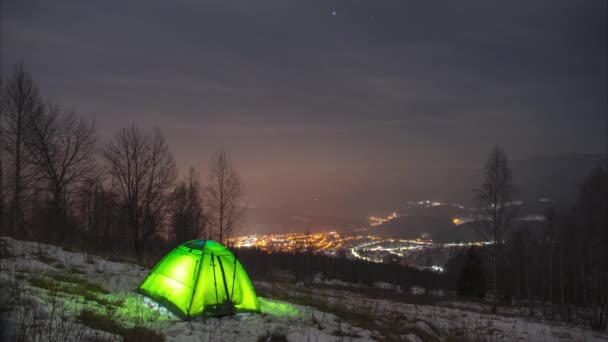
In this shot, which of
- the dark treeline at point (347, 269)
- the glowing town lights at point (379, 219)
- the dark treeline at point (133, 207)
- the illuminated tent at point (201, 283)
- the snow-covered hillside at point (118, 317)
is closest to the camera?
the snow-covered hillside at point (118, 317)

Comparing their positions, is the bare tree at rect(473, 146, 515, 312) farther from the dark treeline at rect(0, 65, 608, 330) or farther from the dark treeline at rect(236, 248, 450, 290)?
the dark treeline at rect(236, 248, 450, 290)

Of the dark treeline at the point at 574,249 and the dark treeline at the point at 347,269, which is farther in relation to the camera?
the dark treeline at the point at 347,269

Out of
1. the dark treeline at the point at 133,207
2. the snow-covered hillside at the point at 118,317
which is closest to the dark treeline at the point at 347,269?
the dark treeline at the point at 133,207

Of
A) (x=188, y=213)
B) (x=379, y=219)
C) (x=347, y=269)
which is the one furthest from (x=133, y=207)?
(x=379, y=219)

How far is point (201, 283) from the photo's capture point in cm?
844

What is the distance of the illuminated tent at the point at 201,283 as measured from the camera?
8180mm

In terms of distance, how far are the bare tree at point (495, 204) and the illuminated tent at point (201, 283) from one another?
1663cm

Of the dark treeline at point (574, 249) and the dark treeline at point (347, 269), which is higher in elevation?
the dark treeline at point (574, 249)

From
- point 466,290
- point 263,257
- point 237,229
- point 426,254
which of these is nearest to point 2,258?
point 237,229

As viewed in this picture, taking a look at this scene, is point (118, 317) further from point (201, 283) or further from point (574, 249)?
point (574, 249)

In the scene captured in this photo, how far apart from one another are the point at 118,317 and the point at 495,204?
20367 mm

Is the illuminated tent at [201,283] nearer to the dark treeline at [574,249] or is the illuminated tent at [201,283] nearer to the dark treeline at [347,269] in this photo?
the dark treeline at [574,249]

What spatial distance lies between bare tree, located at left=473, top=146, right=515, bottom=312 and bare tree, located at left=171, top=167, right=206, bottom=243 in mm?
21413

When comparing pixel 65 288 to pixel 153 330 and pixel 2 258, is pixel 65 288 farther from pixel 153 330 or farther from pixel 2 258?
pixel 2 258
